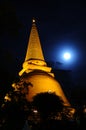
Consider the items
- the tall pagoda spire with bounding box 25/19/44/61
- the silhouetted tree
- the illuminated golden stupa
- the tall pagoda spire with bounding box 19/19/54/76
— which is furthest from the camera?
the tall pagoda spire with bounding box 25/19/44/61

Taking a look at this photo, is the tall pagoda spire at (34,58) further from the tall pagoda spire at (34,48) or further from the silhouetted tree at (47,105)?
the silhouetted tree at (47,105)

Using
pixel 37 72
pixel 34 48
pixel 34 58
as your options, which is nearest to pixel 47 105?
pixel 37 72

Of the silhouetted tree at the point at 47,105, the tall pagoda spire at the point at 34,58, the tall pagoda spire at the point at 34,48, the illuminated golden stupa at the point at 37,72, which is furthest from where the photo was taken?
the tall pagoda spire at the point at 34,48

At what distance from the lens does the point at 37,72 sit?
35.1 m

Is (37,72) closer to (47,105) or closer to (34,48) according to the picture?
(34,48)

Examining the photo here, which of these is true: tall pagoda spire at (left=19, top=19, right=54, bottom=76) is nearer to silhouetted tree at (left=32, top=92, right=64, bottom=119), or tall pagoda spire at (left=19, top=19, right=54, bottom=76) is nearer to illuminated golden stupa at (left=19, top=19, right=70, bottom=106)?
illuminated golden stupa at (left=19, top=19, right=70, bottom=106)

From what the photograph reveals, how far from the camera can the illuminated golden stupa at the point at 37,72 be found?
3303 centimetres

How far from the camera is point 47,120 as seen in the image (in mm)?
23516

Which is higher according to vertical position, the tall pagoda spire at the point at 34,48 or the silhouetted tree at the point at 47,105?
the tall pagoda spire at the point at 34,48

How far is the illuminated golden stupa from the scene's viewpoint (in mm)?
33034

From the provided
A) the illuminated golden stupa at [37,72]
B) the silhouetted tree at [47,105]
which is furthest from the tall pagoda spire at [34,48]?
the silhouetted tree at [47,105]

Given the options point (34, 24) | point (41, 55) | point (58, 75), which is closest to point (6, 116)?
point (41, 55)

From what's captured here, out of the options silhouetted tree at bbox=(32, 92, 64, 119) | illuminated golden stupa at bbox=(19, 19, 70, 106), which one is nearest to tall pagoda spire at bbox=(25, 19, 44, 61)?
illuminated golden stupa at bbox=(19, 19, 70, 106)

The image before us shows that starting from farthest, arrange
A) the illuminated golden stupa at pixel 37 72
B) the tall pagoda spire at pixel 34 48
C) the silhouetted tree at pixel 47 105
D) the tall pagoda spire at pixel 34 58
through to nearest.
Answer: the tall pagoda spire at pixel 34 48, the tall pagoda spire at pixel 34 58, the illuminated golden stupa at pixel 37 72, the silhouetted tree at pixel 47 105
